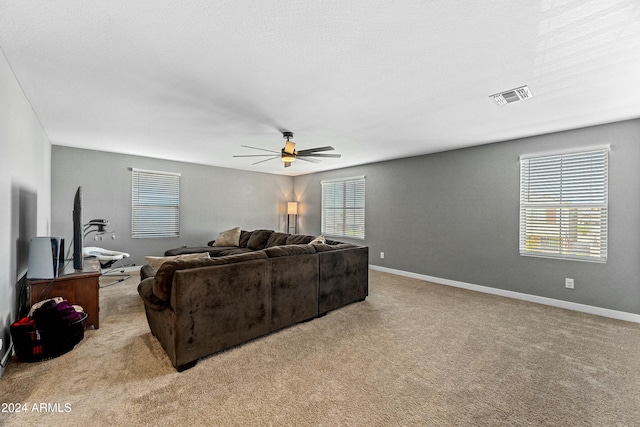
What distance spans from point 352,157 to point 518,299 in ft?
12.3

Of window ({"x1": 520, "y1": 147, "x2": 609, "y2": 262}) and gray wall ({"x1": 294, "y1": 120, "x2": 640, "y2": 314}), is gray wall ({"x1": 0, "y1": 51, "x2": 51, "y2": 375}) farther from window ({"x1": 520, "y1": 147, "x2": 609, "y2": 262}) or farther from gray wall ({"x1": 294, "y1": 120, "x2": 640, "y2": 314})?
window ({"x1": 520, "y1": 147, "x2": 609, "y2": 262})

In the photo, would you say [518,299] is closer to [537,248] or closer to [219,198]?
[537,248]

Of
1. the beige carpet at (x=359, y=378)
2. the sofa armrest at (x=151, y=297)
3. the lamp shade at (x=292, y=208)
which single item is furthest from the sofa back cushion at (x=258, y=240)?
the sofa armrest at (x=151, y=297)

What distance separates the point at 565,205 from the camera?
377cm

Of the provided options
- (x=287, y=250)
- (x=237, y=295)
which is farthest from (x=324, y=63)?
(x=237, y=295)

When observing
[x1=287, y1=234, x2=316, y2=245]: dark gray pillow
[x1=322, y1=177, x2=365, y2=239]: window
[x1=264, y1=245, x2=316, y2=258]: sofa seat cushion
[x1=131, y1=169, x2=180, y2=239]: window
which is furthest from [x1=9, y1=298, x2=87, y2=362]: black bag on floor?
[x1=322, y1=177, x2=365, y2=239]: window

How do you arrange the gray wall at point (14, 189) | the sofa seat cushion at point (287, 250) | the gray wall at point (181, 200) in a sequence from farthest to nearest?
the gray wall at point (181, 200), the sofa seat cushion at point (287, 250), the gray wall at point (14, 189)

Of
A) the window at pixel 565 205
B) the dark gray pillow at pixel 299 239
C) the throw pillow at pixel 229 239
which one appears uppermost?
the window at pixel 565 205

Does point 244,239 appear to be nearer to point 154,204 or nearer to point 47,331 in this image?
point 154,204

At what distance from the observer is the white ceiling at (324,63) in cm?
166

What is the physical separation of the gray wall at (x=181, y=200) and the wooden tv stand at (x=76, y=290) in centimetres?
297

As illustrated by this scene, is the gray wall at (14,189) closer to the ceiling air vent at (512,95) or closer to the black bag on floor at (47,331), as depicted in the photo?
the black bag on floor at (47,331)

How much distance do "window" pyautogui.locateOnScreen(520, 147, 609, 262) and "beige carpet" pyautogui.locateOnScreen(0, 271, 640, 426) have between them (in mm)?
991

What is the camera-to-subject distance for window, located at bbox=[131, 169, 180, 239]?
5770mm
